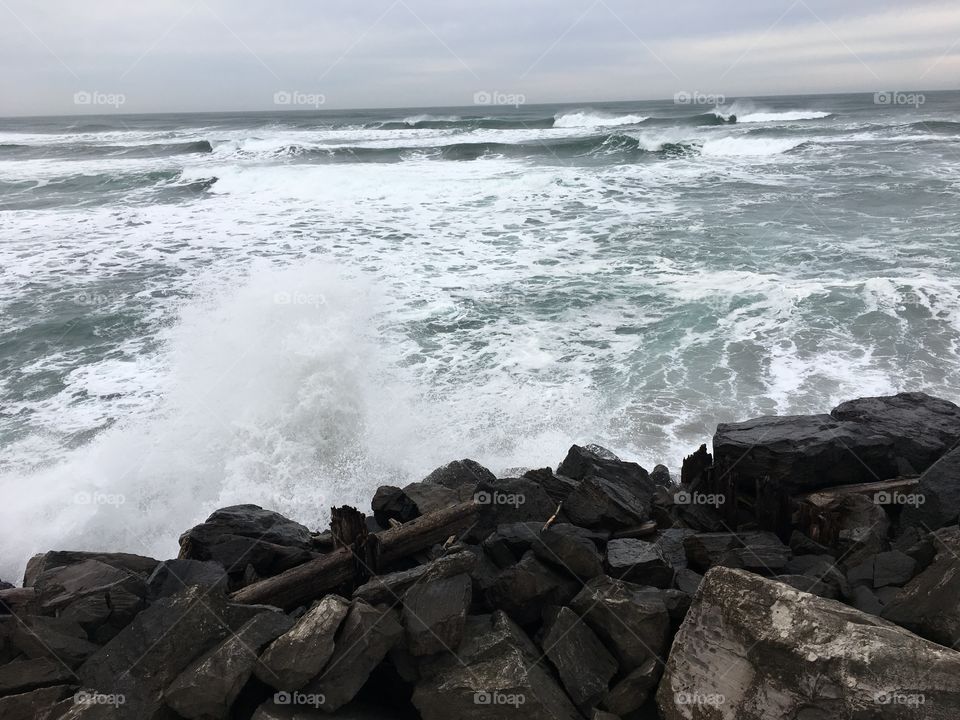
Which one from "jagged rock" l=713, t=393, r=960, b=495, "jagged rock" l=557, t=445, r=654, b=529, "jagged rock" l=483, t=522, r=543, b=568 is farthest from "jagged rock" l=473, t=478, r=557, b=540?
"jagged rock" l=713, t=393, r=960, b=495

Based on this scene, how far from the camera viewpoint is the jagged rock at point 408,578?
3.55 meters

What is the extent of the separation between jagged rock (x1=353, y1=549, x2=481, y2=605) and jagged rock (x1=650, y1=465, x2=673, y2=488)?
2659mm

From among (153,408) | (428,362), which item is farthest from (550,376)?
(153,408)

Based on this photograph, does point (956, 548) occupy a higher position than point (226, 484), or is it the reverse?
point (956, 548)

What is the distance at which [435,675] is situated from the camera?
10.5 feet

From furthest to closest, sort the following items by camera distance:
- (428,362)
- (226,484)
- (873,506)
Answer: (428,362) < (226,484) < (873,506)

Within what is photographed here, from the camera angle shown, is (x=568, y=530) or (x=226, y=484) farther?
(x=226, y=484)

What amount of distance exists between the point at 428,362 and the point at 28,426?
186 inches

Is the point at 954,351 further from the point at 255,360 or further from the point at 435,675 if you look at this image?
the point at 255,360

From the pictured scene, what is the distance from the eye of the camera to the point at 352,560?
166 inches

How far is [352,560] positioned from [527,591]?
121 cm

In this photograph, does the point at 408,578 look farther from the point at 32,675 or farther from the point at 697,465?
the point at 697,465

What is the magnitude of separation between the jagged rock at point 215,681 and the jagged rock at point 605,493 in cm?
246

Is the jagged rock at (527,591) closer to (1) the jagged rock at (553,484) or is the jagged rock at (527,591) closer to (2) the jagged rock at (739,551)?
(2) the jagged rock at (739,551)
